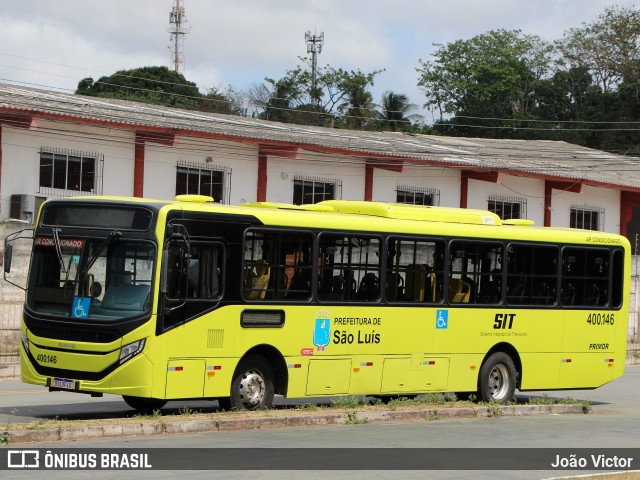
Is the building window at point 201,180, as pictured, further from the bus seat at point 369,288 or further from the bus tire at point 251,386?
the bus tire at point 251,386

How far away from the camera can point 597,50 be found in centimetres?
7456

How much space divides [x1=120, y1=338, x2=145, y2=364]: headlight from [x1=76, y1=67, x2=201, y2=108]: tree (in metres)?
52.6

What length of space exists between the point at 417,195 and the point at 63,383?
2371 cm

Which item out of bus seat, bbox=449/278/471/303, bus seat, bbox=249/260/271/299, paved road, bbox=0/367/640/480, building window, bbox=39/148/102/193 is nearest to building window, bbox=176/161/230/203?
building window, bbox=39/148/102/193

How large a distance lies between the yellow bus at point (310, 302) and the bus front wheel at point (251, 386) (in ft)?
0.07

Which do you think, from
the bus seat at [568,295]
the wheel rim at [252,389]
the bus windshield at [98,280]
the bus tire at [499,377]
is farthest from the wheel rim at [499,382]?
the bus windshield at [98,280]

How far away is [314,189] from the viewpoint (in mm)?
34688

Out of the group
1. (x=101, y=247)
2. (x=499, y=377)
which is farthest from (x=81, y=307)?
(x=499, y=377)

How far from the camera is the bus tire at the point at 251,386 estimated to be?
1571cm

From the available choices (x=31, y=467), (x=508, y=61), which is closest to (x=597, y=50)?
(x=508, y=61)

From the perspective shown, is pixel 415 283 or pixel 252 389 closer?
pixel 252 389

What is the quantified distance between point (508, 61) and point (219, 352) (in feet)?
208

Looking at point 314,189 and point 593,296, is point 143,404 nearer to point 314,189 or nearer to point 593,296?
point 593,296

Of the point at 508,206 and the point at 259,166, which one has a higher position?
the point at 259,166
